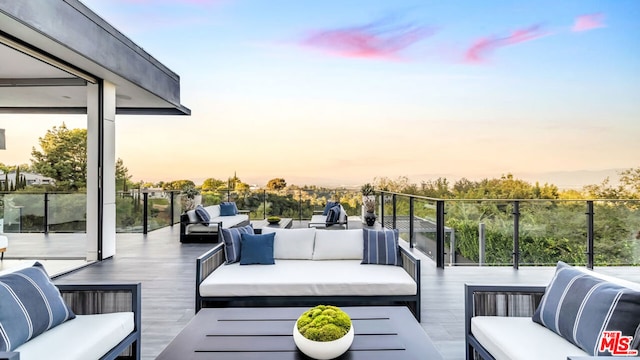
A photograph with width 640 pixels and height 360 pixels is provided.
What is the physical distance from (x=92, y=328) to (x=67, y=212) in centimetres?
467

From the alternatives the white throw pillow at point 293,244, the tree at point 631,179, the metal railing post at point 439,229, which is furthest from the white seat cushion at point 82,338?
the tree at point 631,179

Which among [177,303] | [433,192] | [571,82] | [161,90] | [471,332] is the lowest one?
[177,303]

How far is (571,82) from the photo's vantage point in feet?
27.4

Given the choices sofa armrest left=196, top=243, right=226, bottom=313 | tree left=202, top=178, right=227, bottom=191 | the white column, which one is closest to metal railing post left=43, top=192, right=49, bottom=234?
the white column

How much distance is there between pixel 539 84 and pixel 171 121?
9.45 m

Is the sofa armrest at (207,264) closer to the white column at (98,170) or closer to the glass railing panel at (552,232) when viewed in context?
the white column at (98,170)

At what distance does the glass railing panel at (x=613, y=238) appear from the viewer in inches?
217

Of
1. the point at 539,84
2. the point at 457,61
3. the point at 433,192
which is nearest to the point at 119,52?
the point at 457,61

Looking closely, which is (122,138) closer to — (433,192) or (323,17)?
(323,17)

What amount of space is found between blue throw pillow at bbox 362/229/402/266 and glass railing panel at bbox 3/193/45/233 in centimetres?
506

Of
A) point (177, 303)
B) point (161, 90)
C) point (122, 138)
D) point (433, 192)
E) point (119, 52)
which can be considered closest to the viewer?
point (177, 303)

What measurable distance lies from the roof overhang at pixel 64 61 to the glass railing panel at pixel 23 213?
129cm

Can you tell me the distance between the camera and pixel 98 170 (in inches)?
232

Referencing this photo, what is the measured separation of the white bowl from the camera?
1.70m
